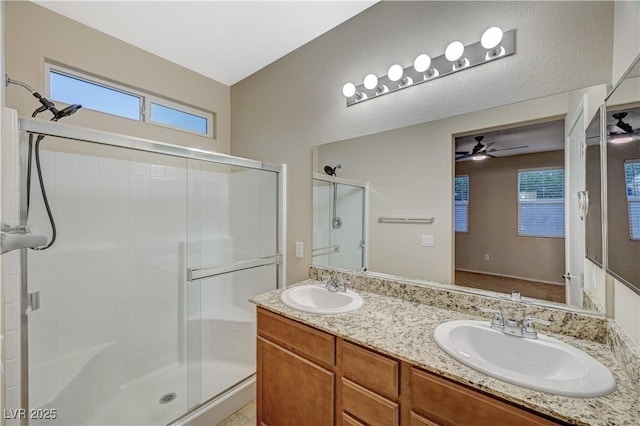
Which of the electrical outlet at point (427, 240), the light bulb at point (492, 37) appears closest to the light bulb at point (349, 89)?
the light bulb at point (492, 37)

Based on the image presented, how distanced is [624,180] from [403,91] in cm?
112

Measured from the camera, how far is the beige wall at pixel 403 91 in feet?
3.74

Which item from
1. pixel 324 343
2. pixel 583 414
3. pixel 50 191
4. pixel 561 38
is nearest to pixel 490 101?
pixel 561 38

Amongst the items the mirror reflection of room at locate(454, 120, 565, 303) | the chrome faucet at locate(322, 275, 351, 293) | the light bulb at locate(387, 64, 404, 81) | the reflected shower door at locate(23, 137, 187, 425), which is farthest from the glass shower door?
the mirror reflection of room at locate(454, 120, 565, 303)

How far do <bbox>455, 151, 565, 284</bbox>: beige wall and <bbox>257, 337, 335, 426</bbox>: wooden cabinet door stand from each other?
3.02 ft

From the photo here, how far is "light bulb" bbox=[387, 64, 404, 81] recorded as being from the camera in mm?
1580

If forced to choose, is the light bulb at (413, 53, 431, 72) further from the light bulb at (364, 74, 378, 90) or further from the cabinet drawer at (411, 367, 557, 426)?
the cabinet drawer at (411, 367, 557, 426)

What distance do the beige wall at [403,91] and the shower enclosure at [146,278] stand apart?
0.34m

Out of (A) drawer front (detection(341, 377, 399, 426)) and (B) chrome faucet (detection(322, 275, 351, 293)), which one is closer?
(A) drawer front (detection(341, 377, 399, 426))

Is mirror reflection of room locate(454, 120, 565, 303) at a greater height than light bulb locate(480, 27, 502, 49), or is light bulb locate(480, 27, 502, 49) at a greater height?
light bulb locate(480, 27, 502, 49)

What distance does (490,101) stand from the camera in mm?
1339

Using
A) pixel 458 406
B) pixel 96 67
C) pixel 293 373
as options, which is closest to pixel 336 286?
pixel 293 373

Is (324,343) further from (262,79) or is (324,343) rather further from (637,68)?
(262,79)

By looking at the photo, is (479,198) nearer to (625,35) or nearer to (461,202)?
(461,202)
